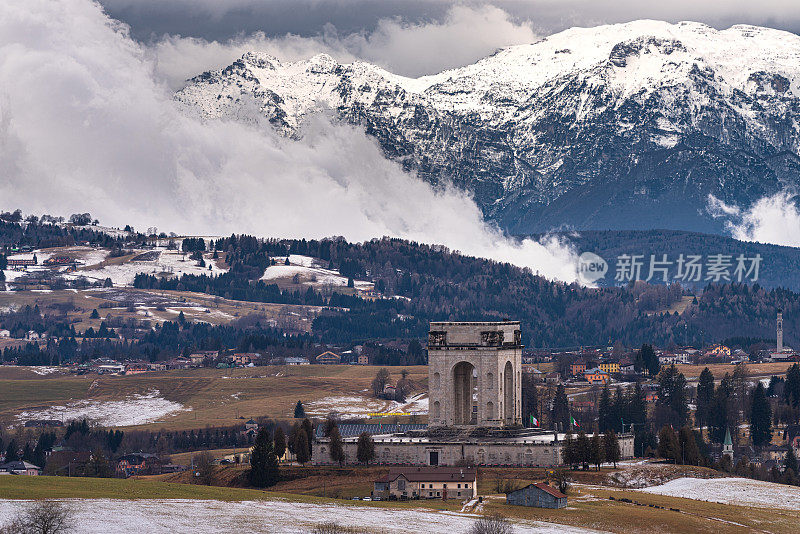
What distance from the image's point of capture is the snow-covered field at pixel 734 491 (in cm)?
15621

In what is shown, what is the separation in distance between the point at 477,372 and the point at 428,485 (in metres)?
30.2

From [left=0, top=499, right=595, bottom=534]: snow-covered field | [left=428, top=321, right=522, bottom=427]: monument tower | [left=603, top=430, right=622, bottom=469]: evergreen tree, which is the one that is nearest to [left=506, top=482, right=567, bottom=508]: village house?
[left=0, top=499, right=595, bottom=534]: snow-covered field

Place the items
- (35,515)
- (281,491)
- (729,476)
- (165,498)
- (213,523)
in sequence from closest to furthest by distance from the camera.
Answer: (35,515), (213,523), (165,498), (281,491), (729,476)

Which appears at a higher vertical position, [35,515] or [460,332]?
[460,332]

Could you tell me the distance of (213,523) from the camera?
129 m

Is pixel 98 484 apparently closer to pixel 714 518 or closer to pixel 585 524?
pixel 585 524

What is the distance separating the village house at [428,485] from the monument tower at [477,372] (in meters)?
25.2

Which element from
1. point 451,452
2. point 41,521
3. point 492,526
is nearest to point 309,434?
point 451,452

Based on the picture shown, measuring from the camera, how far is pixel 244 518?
132 meters

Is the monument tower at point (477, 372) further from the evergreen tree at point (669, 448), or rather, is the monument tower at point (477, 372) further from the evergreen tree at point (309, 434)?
the evergreen tree at point (669, 448)

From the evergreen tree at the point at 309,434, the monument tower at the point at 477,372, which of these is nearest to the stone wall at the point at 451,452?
the evergreen tree at the point at 309,434

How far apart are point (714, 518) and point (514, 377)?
45777 mm

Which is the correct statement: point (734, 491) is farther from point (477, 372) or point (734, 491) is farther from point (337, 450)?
point (337, 450)

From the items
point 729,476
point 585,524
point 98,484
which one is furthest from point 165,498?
point 729,476
